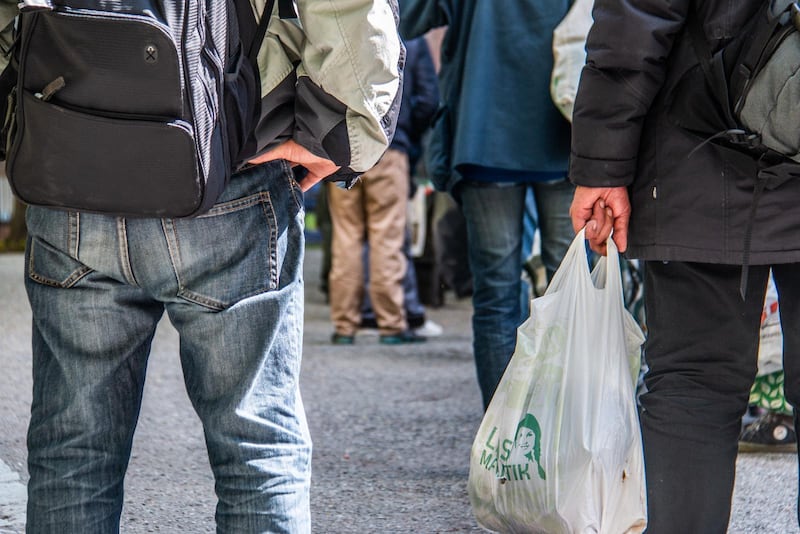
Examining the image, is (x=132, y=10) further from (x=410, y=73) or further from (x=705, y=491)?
(x=410, y=73)

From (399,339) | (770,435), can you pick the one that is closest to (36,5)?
(770,435)

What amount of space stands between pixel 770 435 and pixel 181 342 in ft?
9.23

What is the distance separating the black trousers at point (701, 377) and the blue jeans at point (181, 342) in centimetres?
89

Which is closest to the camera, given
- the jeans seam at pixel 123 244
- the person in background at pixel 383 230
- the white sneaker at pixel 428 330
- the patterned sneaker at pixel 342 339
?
the jeans seam at pixel 123 244

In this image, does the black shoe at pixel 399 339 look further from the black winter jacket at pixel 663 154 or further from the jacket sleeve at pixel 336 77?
the jacket sleeve at pixel 336 77

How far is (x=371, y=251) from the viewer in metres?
7.25

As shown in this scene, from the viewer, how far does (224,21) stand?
1.88 meters

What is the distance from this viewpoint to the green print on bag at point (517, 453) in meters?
2.74

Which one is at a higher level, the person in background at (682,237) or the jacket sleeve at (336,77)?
the jacket sleeve at (336,77)

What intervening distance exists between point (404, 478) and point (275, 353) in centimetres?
201

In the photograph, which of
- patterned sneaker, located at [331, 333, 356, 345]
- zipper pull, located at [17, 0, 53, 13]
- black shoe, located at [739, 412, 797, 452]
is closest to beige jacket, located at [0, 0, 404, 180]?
zipper pull, located at [17, 0, 53, 13]

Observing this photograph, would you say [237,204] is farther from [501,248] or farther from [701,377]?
[501,248]

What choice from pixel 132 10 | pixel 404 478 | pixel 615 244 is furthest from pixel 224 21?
pixel 404 478

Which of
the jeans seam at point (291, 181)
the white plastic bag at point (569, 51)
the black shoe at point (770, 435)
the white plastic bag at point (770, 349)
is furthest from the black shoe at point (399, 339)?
the jeans seam at point (291, 181)
